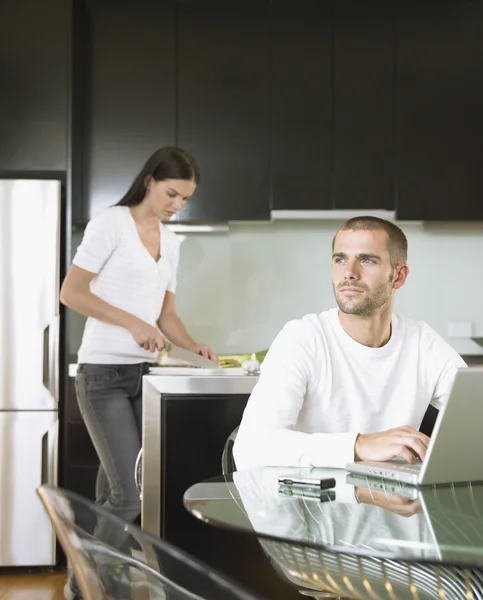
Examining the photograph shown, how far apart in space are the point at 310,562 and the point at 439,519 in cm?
21

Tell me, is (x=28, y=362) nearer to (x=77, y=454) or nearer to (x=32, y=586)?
(x=77, y=454)

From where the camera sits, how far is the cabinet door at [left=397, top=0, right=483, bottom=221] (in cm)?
438

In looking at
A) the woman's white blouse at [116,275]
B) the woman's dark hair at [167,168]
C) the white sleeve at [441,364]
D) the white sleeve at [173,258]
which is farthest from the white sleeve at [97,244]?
the white sleeve at [441,364]

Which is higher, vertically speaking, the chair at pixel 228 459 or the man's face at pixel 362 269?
the man's face at pixel 362 269

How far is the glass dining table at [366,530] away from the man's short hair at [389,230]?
727mm

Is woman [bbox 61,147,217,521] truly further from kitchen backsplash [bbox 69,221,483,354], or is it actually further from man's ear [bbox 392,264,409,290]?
kitchen backsplash [bbox 69,221,483,354]

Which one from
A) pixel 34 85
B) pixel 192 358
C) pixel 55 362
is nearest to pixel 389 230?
pixel 192 358

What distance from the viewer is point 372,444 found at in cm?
167

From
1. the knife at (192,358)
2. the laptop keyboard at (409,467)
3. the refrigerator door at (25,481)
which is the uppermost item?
the knife at (192,358)

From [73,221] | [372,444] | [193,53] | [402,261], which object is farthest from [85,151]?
[372,444]

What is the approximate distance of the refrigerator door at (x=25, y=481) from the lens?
379cm

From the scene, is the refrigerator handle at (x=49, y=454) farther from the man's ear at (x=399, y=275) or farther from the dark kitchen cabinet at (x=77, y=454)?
the man's ear at (x=399, y=275)

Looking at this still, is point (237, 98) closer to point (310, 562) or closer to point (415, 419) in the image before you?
point (415, 419)

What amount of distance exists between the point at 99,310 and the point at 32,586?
4.14 feet
